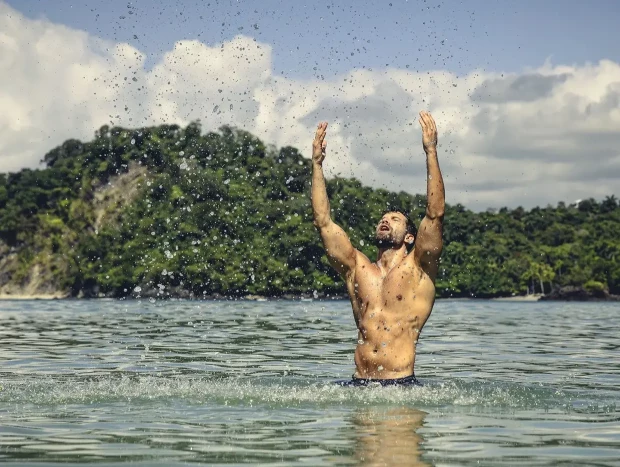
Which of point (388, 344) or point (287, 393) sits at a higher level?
point (388, 344)

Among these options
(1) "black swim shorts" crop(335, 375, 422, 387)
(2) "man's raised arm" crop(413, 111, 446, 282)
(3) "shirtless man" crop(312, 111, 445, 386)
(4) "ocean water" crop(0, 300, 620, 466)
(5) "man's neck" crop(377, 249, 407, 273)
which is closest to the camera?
(4) "ocean water" crop(0, 300, 620, 466)

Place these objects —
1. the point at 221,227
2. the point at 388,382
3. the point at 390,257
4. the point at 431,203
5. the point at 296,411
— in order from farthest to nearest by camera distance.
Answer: the point at 221,227
the point at 390,257
the point at 388,382
the point at 296,411
the point at 431,203

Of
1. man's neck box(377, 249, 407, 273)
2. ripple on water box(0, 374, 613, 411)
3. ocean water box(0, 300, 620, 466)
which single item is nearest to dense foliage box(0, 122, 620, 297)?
ocean water box(0, 300, 620, 466)

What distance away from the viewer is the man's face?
1309 centimetres

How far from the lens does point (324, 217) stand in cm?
1312

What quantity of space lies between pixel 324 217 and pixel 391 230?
0.82 metres

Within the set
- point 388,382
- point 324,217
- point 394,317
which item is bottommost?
point 388,382

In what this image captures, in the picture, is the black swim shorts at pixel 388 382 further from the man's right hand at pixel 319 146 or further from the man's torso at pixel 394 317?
the man's right hand at pixel 319 146

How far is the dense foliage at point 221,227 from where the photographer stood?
118m

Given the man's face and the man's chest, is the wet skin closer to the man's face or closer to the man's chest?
the man's chest

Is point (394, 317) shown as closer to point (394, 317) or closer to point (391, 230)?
point (394, 317)

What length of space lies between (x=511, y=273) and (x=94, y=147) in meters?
62.0

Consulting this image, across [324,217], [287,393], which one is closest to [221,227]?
[287,393]

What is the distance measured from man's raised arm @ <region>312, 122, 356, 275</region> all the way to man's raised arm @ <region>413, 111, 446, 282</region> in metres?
0.94
